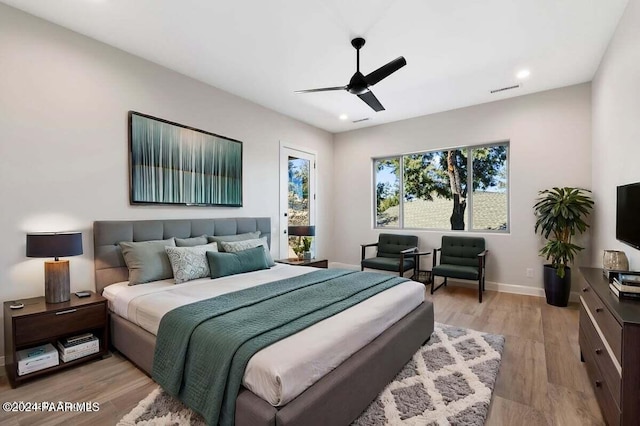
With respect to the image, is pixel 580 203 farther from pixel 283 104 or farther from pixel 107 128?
pixel 107 128

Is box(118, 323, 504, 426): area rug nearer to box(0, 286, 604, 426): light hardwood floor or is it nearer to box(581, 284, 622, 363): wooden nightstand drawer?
box(0, 286, 604, 426): light hardwood floor

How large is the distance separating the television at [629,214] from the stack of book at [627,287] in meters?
0.40

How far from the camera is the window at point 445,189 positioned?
4859 millimetres

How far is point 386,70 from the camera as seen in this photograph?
2672 millimetres

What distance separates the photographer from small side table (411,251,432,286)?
16.3 feet

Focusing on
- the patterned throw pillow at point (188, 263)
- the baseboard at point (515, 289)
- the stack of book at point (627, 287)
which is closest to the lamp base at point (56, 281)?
the patterned throw pillow at point (188, 263)

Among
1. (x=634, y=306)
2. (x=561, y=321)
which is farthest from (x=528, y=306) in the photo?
(x=634, y=306)

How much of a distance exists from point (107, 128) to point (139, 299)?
1797mm

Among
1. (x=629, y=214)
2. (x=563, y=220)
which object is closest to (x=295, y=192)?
(x=563, y=220)

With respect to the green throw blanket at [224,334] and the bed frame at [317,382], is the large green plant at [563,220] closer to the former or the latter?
the bed frame at [317,382]

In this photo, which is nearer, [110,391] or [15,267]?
[110,391]

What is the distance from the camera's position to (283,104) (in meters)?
4.76

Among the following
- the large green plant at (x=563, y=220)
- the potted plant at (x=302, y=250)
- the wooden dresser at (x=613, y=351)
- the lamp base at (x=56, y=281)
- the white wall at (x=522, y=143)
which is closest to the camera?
the wooden dresser at (x=613, y=351)

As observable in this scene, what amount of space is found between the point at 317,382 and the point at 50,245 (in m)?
2.34
